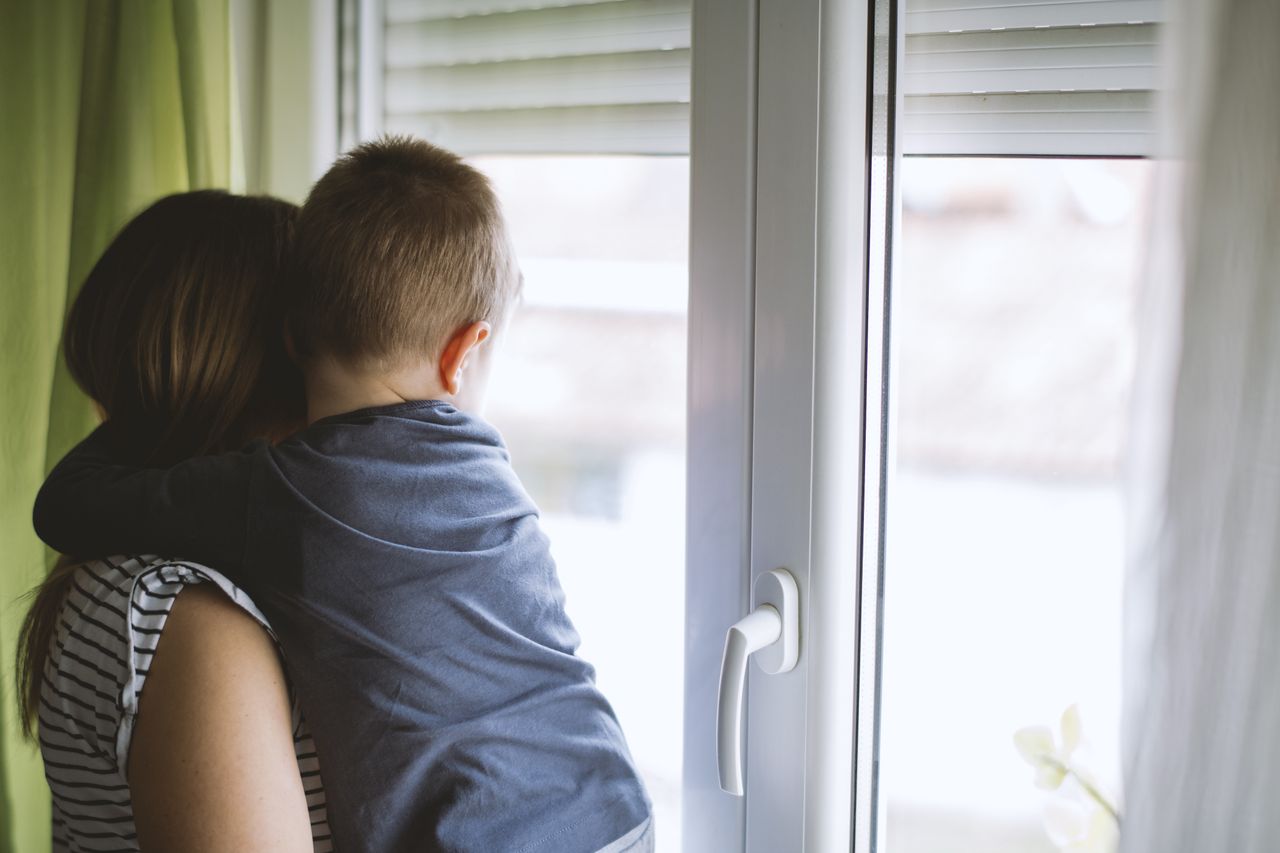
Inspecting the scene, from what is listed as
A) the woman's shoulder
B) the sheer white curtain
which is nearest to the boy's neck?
the woman's shoulder

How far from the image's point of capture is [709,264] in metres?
1.00

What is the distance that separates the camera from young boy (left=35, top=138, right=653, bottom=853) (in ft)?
2.66

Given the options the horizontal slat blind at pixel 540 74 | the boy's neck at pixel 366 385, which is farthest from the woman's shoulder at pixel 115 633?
the horizontal slat blind at pixel 540 74

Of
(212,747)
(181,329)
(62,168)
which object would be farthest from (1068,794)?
(62,168)

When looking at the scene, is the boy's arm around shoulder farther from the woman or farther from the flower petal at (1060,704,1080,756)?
the flower petal at (1060,704,1080,756)

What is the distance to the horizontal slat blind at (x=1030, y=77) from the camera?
809 millimetres

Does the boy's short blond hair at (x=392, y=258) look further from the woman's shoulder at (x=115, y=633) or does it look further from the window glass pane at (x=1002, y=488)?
the window glass pane at (x=1002, y=488)

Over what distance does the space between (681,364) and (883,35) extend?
37 cm

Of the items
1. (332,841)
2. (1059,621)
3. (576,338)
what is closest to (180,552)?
(332,841)

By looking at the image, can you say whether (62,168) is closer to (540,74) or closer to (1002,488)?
(540,74)

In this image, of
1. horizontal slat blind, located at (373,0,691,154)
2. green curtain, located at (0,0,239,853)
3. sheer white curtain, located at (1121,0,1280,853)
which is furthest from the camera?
green curtain, located at (0,0,239,853)

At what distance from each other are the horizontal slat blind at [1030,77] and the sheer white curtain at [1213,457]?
0.04 metres

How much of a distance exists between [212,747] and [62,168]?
827mm

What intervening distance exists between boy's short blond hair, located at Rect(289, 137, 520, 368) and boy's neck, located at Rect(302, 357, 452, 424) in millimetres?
10
